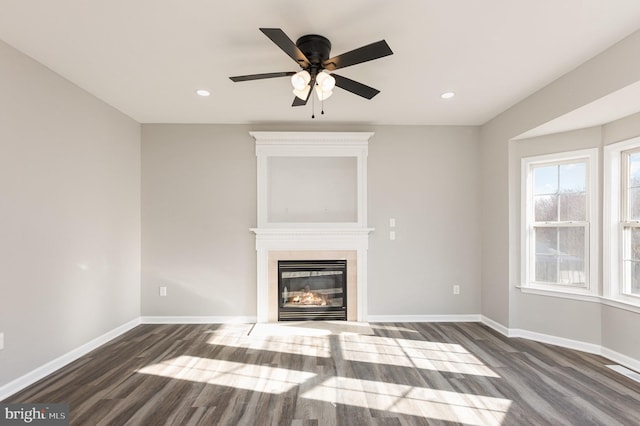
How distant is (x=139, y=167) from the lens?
4094mm

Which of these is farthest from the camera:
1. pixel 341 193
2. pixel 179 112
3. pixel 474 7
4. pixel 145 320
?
pixel 341 193

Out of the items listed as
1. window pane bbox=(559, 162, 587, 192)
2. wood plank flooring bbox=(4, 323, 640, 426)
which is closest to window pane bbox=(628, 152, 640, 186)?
window pane bbox=(559, 162, 587, 192)

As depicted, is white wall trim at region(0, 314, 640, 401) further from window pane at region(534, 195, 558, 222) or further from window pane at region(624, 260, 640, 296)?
window pane at region(534, 195, 558, 222)

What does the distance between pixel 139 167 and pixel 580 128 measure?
5.01m

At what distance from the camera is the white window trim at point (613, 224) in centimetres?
301

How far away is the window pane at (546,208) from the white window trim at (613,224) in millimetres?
455

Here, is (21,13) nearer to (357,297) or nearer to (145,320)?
(145,320)

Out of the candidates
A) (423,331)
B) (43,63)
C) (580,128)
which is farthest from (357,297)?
(43,63)

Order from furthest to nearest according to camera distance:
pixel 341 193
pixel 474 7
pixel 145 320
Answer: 1. pixel 341 193
2. pixel 145 320
3. pixel 474 7

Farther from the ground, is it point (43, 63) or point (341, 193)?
point (43, 63)

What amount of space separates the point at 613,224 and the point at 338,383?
296 cm

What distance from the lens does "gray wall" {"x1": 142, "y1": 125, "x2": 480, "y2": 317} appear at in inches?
161

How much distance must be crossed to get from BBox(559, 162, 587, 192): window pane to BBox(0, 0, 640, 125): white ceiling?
0.92 meters

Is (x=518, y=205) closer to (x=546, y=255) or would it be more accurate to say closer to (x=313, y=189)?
(x=546, y=255)
